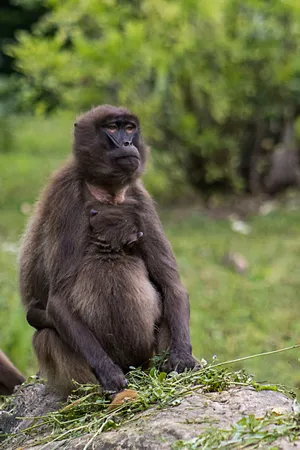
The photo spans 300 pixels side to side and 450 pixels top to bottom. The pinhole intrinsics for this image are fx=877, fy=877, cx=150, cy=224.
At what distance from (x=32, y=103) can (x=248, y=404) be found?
37.6 feet

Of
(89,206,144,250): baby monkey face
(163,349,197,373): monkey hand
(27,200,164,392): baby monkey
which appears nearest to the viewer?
(163,349,197,373): monkey hand

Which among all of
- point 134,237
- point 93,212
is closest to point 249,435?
point 134,237

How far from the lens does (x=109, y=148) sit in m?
5.04

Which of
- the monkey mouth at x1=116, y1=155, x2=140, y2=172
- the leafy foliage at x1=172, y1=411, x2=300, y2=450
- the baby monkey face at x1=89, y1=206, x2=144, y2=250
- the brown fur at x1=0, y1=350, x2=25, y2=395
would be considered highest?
the monkey mouth at x1=116, y1=155, x2=140, y2=172

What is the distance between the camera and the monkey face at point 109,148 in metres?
4.97

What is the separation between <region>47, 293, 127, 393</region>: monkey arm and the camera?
4.50 metres

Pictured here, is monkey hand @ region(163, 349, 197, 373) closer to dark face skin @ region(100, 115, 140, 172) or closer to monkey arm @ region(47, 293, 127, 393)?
monkey arm @ region(47, 293, 127, 393)

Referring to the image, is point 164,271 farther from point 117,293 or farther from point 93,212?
point 93,212

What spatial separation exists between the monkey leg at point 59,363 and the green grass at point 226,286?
45.6 inches

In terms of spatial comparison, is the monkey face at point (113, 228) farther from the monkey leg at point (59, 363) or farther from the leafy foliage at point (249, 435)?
the leafy foliage at point (249, 435)

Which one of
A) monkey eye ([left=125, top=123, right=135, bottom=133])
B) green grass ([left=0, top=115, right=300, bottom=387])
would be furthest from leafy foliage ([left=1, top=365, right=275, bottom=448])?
green grass ([left=0, top=115, right=300, bottom=387])

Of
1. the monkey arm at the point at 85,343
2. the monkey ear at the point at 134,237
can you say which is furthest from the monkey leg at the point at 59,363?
the monkey ear at the point at 134,237

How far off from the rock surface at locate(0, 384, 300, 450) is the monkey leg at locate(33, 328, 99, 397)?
0.50m

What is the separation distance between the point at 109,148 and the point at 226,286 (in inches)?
189
